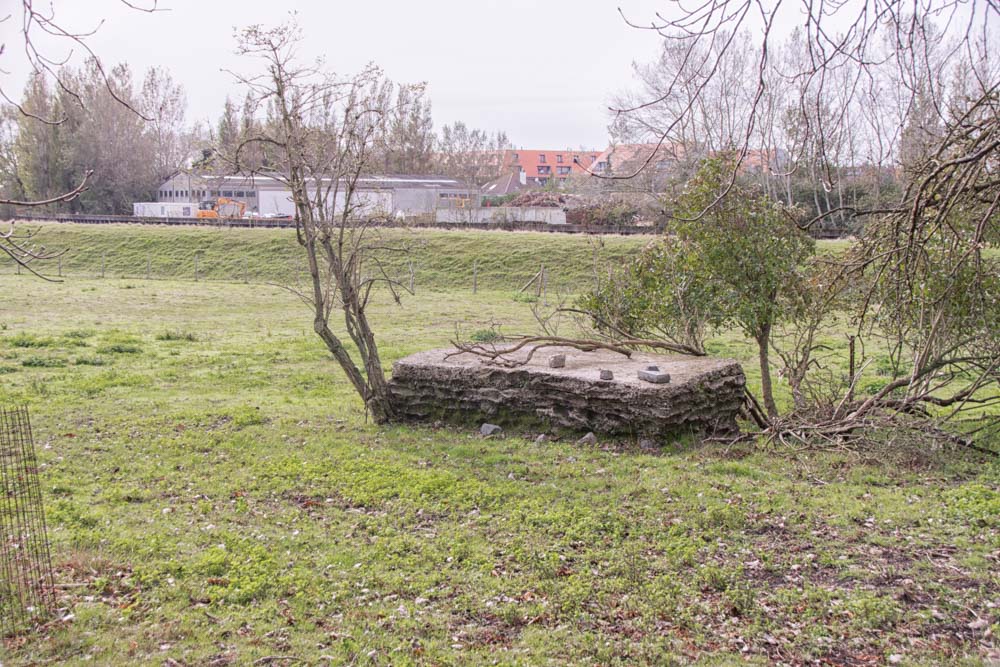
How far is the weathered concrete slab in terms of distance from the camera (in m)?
9.32

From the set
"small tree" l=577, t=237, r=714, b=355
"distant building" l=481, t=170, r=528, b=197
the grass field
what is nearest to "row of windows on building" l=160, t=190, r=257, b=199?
"distant building" l=481, t=170, r=528, b=197

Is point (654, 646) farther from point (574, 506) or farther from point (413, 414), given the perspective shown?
point (413, 414)

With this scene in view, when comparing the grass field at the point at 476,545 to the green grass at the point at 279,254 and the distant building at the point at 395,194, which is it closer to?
the green grass at the point at 279,254

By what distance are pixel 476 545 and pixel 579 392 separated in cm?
348

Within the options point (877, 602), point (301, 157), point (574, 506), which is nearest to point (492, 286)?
point (301, 157)

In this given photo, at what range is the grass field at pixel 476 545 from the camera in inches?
194

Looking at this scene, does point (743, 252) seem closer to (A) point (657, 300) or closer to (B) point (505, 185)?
(A) point (657, 300)

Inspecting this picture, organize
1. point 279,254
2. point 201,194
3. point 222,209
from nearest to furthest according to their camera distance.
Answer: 1. point 279,254
2. point 222,209
3. point 201,194

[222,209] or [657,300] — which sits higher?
[222,209]

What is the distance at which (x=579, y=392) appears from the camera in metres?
9.70

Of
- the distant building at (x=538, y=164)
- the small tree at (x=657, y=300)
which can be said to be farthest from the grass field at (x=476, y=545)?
the distant building at (x=538, y=164)

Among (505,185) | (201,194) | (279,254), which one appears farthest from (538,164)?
(279,254)

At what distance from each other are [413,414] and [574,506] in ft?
12.8

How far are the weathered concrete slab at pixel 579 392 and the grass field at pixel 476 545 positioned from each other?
1.11ft
